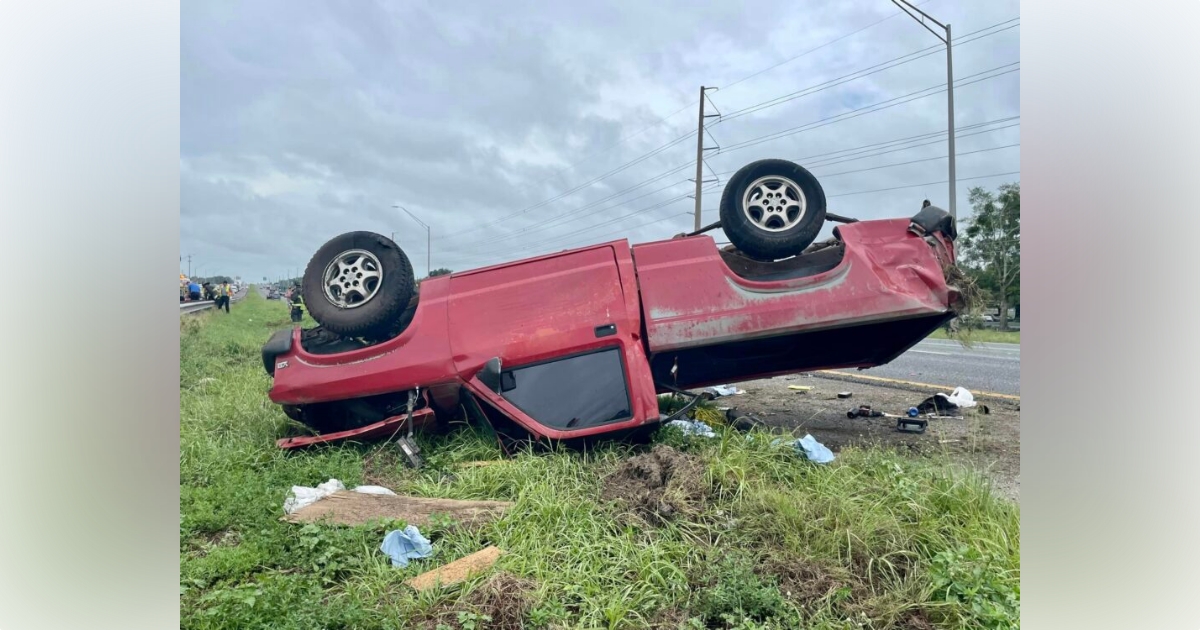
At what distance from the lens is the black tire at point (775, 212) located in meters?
4.07

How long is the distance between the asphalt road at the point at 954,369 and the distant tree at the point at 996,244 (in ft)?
3.83

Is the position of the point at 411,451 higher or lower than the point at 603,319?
lower

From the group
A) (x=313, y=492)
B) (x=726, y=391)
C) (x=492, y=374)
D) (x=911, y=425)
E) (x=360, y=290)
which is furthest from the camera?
(x=726, y=391)

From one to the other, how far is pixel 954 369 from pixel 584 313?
598 cm

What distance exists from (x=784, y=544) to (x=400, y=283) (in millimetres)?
2619

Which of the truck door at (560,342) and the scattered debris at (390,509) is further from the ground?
the truck door at (560,342)

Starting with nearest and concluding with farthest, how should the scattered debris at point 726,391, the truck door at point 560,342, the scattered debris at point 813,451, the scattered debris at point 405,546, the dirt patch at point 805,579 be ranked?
the dirt patch at point 805,579, the scattered debris at point 405,546, the scattered debris at point 813,451, the truck door at point 560,342, the scattered debris at point 726,391

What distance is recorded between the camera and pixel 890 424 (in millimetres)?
5152

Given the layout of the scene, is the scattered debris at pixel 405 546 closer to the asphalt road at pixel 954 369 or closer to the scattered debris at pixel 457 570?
the scattered debris at pixel 457 570

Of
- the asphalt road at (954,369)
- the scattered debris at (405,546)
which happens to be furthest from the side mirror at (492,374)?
the asphalt road at (954,369)

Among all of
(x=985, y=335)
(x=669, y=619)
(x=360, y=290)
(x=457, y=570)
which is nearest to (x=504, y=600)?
(x=457, y=570)

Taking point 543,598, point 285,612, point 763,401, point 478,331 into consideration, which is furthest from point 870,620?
point 763,401

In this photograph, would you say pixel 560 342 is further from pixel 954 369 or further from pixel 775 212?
pixel 954 369
